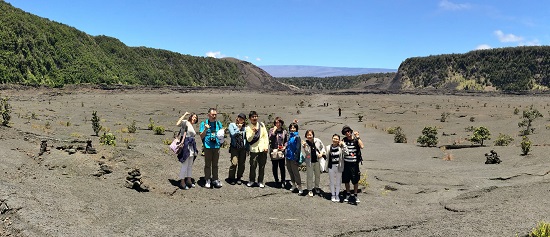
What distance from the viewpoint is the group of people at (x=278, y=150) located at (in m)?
9.29

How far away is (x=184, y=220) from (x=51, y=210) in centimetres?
234

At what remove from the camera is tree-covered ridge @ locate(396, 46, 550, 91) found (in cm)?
8900

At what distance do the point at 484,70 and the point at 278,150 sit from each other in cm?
10410

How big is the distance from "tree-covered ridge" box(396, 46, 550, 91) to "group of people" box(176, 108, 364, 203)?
9021 centimetres

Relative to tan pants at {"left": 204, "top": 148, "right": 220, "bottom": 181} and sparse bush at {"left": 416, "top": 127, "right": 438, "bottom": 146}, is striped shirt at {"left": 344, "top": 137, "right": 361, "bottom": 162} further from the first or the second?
sparse bush at {"left": 416, "top": 127, "right": 438, "bottom": 146}

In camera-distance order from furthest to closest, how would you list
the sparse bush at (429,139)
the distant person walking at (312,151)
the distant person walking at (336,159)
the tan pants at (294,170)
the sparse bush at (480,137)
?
Answer: the sparse bush at (429,139) → the sparse bush at (480,137) → the tan pants at (294,170) → the distant person walking at (312,151) → the distant person walking at (336,159)

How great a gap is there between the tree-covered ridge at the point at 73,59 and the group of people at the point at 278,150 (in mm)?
48071

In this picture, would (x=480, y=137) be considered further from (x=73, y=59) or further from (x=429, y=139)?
(x=73, y=59)

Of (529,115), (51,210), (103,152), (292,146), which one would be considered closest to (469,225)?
(292,146)

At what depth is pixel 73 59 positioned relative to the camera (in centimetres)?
6325

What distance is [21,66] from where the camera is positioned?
2023 inches

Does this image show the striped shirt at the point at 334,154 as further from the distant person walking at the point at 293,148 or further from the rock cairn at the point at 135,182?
the rock cairn at the point at 135,182

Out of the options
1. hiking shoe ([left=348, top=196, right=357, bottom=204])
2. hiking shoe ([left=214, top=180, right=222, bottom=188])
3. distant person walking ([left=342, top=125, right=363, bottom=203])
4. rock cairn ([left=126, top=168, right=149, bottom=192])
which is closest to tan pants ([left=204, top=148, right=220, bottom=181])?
hiking shoe ([left=214, top=180, right=222, bottom=188])

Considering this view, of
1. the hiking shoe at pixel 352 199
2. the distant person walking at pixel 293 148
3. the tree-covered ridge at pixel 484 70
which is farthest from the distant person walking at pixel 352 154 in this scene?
the tree-covered ridge at pixel 484 70
